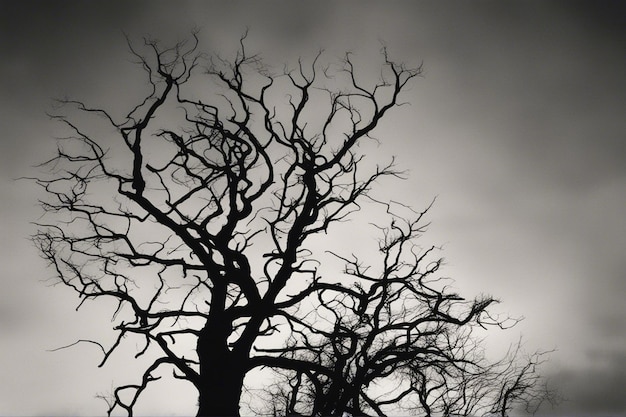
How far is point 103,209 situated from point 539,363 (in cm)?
1146

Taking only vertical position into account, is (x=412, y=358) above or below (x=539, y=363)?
below

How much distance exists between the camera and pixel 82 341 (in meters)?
10.4

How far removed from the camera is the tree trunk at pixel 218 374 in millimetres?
9828

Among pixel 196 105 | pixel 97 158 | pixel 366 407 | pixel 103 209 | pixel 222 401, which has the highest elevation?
pixel 196 105

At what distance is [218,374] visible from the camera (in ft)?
33.2

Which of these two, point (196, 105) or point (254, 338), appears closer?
point (254, 338)

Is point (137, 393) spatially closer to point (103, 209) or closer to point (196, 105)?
point (103, 209)

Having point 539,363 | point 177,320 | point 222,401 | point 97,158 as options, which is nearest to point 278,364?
point 222,401

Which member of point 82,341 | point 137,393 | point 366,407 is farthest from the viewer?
point 366,407

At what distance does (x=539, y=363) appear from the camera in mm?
13391

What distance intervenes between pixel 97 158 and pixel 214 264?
3.55m

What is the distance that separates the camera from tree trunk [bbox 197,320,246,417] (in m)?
9.83

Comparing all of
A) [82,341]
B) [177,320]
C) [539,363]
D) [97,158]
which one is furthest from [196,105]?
[539,363]

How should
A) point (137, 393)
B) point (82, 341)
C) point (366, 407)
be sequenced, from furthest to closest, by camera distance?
point (366, 407) < point (82, 341) < point (137, 393)
